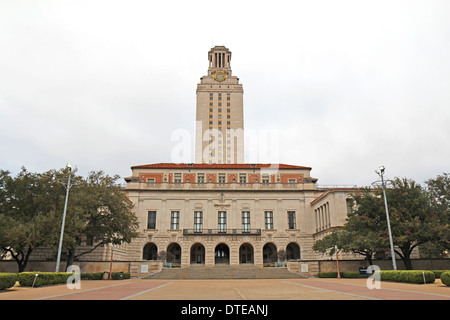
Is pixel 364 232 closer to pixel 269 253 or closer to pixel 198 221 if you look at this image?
pixel 269 253

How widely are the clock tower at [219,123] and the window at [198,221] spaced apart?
51.0 m

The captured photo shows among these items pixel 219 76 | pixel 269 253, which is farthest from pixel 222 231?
pixel 219 76

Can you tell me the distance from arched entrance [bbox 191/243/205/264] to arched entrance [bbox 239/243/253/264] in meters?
6.89

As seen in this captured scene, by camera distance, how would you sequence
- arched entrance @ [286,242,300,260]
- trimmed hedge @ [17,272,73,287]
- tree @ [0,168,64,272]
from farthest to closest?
1. arched entrance @ [286,242,300,260]
2. tree @ [0,168,64,272]
3. trimmed hedge @ [17,272,73,287]

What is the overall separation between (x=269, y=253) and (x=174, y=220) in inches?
723

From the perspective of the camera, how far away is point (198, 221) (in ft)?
191

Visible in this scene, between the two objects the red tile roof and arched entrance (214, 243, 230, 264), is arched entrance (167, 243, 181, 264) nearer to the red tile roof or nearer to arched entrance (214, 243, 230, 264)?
arched entrance (214, 243, 230, 264)

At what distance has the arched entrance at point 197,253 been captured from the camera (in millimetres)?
57844

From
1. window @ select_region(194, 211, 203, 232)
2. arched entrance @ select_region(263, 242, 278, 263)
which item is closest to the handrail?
window @ select_region(194, 211, 203, 232)

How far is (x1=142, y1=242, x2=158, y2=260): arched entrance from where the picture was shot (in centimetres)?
5776
